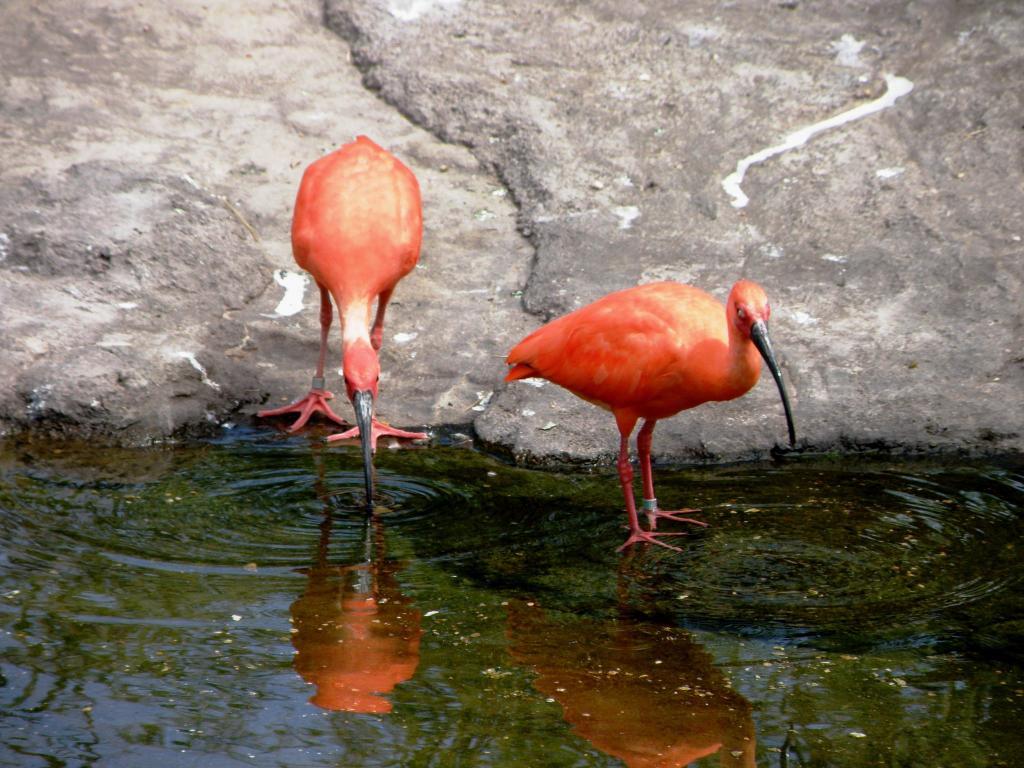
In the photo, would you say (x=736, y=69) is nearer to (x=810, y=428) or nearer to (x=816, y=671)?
(x=810, y=428)

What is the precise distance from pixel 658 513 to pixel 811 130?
3.15m

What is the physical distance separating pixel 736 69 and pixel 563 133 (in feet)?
3.82

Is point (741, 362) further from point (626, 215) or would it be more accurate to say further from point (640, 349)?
point (626, 215)

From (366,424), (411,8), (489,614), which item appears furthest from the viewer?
(411,8)

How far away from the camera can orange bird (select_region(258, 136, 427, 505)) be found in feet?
18.8

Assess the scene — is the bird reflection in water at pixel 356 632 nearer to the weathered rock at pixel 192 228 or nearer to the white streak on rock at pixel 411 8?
the weathered rock at pixel 192 228

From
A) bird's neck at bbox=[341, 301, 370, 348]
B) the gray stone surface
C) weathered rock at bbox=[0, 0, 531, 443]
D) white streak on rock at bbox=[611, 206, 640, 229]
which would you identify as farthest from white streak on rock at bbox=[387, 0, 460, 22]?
bird's neck at bbox=[341, 301, 370, 348]

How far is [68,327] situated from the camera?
19.8 ft

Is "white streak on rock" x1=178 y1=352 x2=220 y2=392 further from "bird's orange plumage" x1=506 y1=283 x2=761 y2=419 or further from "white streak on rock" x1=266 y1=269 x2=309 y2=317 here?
"bird's orange plumage" x1=506 y1=283 x2=761 y2=419

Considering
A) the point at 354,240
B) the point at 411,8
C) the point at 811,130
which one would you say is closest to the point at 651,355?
the point at 354,240

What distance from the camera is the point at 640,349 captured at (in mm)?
4875

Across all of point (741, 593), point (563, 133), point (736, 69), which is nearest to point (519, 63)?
point (563, 133)

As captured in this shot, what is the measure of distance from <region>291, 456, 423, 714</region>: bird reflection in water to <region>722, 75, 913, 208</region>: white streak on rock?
3257 millimetres

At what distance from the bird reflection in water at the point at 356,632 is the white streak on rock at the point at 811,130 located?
10.7 ft
